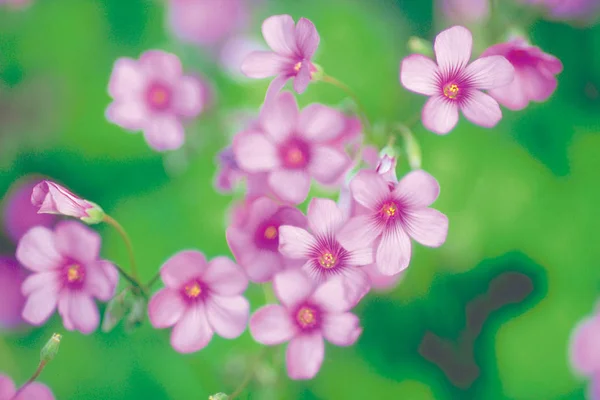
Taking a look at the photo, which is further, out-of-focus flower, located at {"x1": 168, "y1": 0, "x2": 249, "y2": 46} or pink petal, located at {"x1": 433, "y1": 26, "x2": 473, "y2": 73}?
out-of-focus flower, located at {"x1": 168, "y1": 0, "x2": 249, "y2": 46}

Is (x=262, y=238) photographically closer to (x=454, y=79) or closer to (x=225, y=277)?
(x=225, y=277)

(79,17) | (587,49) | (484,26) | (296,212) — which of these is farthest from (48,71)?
(587,49)

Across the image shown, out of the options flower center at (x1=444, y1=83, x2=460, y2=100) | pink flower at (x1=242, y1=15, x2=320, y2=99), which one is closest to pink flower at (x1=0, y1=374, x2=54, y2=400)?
pink flower at (x1=242, y1=15, x2=320, y2=99)

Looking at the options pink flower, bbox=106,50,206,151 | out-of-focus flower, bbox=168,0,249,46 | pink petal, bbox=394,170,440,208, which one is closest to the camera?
pink petal, bbox=394,170,440,208

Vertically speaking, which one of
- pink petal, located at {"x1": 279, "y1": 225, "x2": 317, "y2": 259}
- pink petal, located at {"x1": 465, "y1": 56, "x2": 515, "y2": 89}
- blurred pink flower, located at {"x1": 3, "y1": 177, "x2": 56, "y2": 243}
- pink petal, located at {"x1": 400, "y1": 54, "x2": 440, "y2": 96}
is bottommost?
blurred pink flower, located at {"x1": 3, "y1": 177, "x2": 56, "y2": 243}

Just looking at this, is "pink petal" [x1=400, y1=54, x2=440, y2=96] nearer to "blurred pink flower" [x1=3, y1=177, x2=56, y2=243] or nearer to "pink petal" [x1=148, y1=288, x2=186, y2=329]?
"pink petal" [x1=148, y1=288, x2=186, y2=329]

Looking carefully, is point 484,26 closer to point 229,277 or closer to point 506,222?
point 506,222

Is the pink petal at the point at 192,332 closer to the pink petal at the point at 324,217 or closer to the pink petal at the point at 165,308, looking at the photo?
the pink petal at the point at 165,308
